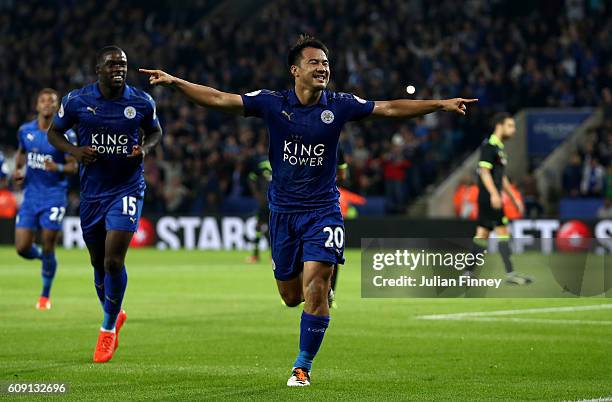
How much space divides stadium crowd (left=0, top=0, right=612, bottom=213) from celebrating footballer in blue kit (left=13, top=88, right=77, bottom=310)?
599 inches

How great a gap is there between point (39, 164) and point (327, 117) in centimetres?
714

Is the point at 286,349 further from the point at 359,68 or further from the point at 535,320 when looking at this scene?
the point at 359,68

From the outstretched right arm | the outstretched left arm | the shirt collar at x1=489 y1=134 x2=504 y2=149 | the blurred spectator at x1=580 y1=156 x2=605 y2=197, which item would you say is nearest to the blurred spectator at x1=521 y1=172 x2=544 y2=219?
the blurred spectator at x1=580 y1=156 x2=605 y2=197

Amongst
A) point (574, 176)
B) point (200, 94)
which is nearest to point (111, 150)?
point (200, 94)

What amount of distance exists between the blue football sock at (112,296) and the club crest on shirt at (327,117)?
101 inches

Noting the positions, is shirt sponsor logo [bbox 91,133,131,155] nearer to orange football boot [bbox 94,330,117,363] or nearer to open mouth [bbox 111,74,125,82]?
open mouth [bbox 111,74,125,82]

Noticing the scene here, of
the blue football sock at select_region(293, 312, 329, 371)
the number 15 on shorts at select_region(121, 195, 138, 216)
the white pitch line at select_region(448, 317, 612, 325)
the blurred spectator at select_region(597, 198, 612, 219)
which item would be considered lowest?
the white pitch line at select_region(448, 317, 612, 325)

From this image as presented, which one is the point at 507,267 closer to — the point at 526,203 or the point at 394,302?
the point at 394,302

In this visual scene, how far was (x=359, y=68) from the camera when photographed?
3375cm

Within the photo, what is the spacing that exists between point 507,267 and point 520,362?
8.16 meters

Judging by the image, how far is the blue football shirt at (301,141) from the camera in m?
8.84

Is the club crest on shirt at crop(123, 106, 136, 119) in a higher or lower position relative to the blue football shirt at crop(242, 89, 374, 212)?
higher

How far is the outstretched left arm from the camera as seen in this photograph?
8.79 meters

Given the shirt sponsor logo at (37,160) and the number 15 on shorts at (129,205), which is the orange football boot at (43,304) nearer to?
the shirt sponsor logo at (37,160)
